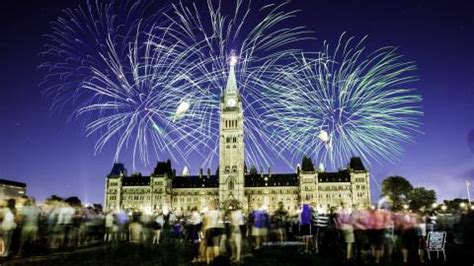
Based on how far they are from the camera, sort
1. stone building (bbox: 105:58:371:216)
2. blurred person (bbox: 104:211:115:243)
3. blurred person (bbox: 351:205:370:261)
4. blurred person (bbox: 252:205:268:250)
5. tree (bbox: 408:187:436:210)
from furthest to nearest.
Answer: stone building (bbox: 105:58:371:216), tree (bbox: 408:187:436:210), blurred person (bbox: 104:211:115:243), blurred person (bbox: 252:205:268:250), blurred person (bbox: 351:205:370:261)

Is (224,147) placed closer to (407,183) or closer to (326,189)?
(326,189)

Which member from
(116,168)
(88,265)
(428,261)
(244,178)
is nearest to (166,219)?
(88,265)

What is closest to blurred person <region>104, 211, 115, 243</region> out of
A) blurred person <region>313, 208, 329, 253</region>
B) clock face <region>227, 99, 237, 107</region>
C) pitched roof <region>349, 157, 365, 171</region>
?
blurred person <region>313, 208, 329, 253</region>

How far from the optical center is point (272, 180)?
119 metres

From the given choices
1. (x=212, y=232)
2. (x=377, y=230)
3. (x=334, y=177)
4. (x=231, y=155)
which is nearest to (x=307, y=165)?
(x=334, y=177)

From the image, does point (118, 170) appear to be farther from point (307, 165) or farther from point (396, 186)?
point (396, 186)

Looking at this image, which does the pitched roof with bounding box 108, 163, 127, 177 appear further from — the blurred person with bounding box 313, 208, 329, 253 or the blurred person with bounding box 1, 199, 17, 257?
the blurred person with bounding box 1, 199, 17, 257

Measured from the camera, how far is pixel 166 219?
3150 centimetres

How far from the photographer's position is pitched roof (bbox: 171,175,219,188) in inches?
4779

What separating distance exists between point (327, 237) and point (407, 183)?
8106cm

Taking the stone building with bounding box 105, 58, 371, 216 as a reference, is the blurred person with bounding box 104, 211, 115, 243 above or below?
below

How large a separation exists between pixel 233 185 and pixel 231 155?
834 cm

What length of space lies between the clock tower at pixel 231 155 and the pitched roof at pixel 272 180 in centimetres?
941

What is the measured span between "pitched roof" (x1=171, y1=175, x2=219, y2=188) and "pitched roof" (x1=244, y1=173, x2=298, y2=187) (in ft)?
33.8
